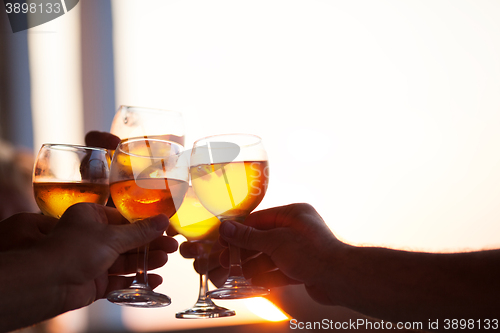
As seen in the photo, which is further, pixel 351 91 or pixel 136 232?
pixel 351 91

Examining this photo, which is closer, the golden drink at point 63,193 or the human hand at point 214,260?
the golden drink at point 63,193

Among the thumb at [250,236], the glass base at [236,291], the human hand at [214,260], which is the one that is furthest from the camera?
the human hand at [214,260]

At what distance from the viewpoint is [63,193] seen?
3.73ft

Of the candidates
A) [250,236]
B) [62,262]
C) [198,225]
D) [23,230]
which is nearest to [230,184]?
[250,236]

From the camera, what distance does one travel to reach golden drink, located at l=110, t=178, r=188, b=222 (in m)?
0.96

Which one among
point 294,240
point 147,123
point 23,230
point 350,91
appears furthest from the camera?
point 350,91

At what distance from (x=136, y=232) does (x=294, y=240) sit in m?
0.41

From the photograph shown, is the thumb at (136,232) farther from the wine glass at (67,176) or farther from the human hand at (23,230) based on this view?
the human hand at (23,230)

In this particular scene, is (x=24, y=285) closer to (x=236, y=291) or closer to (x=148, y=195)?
(x=148, y=195)

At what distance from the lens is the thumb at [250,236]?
3.46ft

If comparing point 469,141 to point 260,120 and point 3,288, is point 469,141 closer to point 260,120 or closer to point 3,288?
point 260,120

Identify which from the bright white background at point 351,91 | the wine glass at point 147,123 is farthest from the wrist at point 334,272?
the bright white background at point 351,91

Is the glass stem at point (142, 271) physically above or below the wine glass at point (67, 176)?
below

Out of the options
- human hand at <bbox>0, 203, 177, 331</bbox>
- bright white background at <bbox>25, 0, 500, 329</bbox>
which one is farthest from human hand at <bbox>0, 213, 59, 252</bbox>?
bright white background at <bbox>25, 0, 500, 329</bbox>
